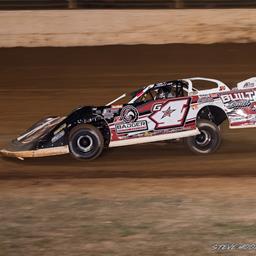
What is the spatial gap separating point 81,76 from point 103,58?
160 cm

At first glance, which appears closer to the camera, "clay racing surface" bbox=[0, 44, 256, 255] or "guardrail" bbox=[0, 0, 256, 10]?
"clay racing surface" bbox=[0, 44, 256, 255]

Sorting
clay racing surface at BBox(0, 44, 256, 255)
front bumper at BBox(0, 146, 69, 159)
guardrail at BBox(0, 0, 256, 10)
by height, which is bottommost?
clay racing surface at BBox(0, 44, 256, 255)

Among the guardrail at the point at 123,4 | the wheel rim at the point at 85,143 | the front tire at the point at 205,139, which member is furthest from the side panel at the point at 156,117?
the guardrail at the point at 123,4

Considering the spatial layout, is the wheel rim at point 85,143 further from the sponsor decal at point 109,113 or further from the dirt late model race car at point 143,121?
the sponsor decal at point 109,113

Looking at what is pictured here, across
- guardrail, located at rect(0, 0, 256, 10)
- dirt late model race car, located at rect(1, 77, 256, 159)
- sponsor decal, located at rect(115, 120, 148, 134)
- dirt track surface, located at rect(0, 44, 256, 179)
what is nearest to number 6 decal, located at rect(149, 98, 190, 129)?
dirt late model race car, located at rect(1, 77, 256, 159)

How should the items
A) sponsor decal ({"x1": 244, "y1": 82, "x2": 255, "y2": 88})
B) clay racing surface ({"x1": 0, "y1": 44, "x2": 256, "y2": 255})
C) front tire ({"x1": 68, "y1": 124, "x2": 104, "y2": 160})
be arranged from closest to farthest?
clay racing surface ({"x1": 0, "y1": 44, "x2": 256, "y2": 255}) < front tire ({"x1": 68, "y1": 124, "x2": 104, "y2": 160}) < sponsor decal ({"x1": 244, "y1": 82, "x2": 255, "y2": 88})

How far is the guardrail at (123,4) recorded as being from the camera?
21.2 meters

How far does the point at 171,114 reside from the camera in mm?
11008

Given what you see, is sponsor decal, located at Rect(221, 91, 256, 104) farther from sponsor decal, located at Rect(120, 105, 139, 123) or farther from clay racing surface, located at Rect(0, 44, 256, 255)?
sponsor decal, located at Rect(120, 105, 139, 123)

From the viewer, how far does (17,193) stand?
30.2ft

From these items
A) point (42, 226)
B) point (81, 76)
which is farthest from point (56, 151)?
point (81, 76)

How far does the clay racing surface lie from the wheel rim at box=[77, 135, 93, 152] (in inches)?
9.3

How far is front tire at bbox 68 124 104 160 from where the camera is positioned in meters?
10.9

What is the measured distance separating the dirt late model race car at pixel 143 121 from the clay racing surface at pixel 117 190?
0.95 feet
